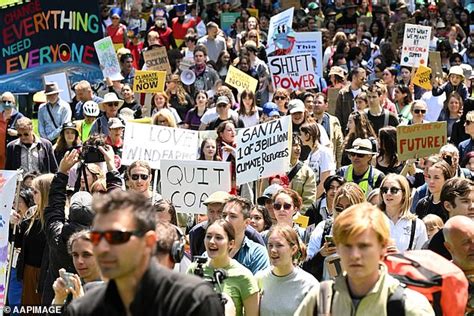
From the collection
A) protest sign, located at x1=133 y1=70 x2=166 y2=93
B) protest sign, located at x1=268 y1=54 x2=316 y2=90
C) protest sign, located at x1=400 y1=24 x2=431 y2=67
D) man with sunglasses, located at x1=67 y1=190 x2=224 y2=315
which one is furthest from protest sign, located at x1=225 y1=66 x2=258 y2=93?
man with sunglasses, located at x1=67 y1=190 x2=224 y2=315

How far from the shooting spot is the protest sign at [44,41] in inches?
602

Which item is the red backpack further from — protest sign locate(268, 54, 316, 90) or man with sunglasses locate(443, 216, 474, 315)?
protest sign locate(268, 54, 316, 90)

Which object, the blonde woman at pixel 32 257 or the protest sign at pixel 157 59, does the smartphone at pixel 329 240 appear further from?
the protest sign at pixel 157 59

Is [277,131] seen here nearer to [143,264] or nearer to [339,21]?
[143,264]

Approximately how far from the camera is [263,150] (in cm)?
1197

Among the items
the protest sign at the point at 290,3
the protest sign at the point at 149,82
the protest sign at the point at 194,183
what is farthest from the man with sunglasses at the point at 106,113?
the protest sign at the point at 290,3

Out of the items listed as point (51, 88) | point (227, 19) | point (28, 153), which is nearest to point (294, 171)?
point (28, 153)

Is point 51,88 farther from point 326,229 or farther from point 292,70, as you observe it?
point 326,229

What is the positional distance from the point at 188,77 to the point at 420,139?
276 inches

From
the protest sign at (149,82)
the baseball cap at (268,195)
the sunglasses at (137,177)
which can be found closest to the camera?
the sunglasses at (137,177)

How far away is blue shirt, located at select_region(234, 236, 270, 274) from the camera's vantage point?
26.7 ft

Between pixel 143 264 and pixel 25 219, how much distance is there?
618 cm

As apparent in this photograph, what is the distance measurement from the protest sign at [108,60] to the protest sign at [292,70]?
7.09 ft

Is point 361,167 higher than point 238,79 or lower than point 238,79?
lower
